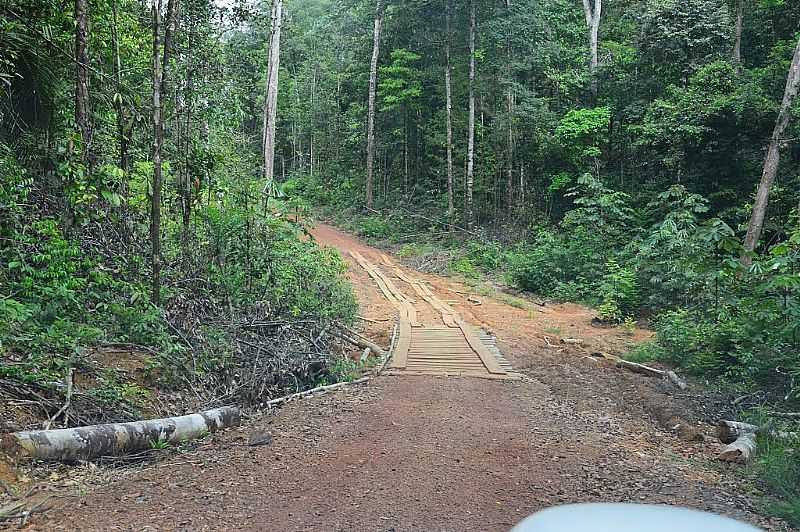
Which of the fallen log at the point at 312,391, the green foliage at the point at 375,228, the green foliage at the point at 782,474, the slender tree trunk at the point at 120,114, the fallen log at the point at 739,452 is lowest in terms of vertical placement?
the fallen log at the point at 312,391

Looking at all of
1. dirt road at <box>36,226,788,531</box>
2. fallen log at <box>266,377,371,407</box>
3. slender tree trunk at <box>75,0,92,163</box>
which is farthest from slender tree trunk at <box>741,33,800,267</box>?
slender tree trunk at <box>75,0,92,163</box>

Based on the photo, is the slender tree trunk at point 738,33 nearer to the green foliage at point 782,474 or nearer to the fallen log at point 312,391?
the green foliage at point 782,474

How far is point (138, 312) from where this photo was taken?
6566 millimetres

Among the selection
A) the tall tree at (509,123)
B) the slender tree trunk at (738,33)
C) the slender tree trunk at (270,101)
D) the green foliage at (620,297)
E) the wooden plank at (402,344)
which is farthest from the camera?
the tall tree at (509,123)

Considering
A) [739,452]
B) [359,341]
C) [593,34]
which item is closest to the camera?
[739,452]

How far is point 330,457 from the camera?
533 centimetres

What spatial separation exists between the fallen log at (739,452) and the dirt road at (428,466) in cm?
26

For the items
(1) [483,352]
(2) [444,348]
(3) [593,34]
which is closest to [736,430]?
(1) [483,352]

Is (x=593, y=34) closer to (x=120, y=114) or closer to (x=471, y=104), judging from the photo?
(x=471, y=104)

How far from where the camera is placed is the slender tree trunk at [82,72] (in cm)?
633

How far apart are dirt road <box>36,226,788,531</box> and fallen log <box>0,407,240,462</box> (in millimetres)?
262

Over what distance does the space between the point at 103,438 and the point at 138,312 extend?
205cm

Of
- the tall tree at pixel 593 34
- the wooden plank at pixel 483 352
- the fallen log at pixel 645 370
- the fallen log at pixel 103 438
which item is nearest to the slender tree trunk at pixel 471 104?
the tall tree at pixel 593 34

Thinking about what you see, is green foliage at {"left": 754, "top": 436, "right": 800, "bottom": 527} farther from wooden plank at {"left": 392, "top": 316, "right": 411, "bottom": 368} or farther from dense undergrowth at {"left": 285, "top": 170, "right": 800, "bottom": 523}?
wooden plank at {"left": 392, "top": 316, "right": 411, "bottom": 368}
